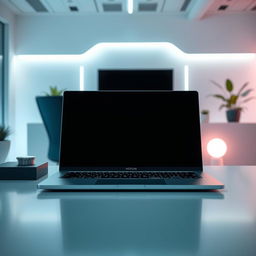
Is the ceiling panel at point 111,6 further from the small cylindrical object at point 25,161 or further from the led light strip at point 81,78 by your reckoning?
the small cylindrical object at point 25,161

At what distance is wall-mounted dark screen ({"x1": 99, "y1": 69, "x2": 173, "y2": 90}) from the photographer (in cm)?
438

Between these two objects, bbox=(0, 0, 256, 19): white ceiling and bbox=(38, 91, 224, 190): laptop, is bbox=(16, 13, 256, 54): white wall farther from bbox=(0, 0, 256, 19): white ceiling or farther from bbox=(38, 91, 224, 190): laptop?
bbox=(38, 91, 224, 190): laptop

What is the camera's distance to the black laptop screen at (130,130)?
801 millimetres

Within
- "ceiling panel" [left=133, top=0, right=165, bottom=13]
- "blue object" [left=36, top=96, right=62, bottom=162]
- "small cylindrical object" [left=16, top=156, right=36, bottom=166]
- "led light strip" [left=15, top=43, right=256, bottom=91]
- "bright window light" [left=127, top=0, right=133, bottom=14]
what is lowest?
"small cylindrical object" [left=16, top=156, right=36, bottom=166]

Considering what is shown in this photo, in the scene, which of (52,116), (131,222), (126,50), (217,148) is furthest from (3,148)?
(126,50)

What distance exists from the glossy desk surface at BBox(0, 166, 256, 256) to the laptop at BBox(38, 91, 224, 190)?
7.1 inches

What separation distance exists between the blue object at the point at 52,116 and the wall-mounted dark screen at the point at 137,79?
1.90m

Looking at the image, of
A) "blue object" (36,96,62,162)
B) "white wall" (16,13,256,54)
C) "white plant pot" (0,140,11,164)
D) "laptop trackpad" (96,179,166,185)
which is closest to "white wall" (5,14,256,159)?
"white wall" (16,13,256,54)

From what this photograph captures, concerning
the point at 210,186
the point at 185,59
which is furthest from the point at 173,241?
the point at 185,59

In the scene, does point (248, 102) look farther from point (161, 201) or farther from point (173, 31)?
point (161, 201)

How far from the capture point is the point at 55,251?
32 centimetres

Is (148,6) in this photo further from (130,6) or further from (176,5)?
(176,5)

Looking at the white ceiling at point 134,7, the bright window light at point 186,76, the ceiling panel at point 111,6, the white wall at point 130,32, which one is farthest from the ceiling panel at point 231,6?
the ceiling panel at point 111,6

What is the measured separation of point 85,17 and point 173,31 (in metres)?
1.26
